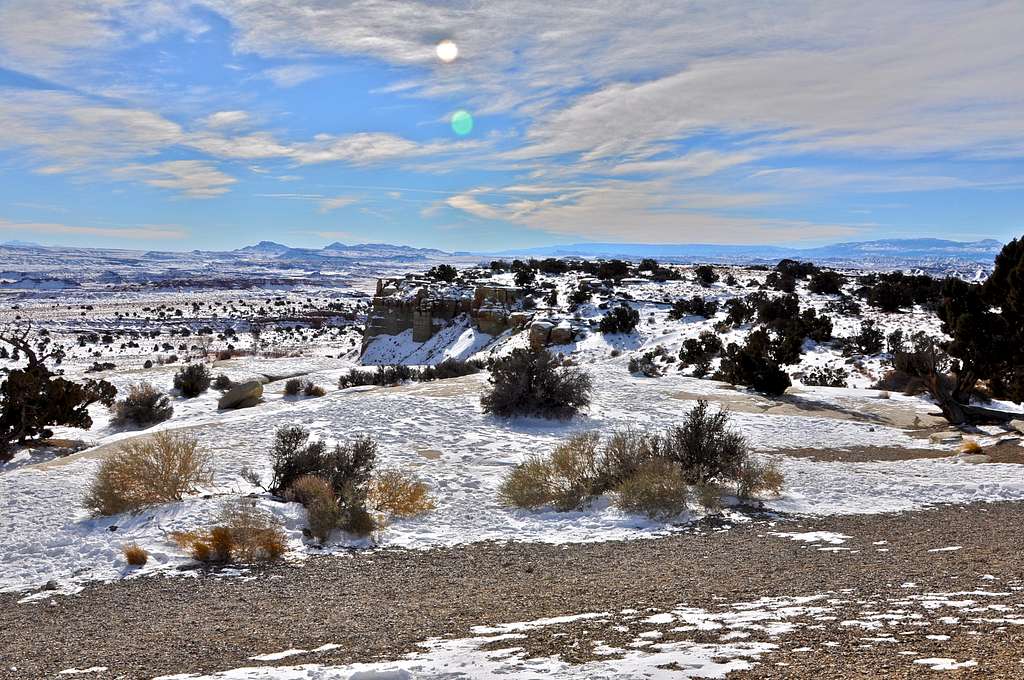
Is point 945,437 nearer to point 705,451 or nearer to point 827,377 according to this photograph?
point 705,451

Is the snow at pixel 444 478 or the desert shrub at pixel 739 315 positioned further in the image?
the desert shrub at pixel 739 315

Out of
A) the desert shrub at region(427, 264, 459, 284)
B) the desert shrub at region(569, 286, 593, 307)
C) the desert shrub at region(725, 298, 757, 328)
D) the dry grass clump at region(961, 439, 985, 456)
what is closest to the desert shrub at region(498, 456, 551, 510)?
the dry grass clump at region(961, 439, 985, 456)

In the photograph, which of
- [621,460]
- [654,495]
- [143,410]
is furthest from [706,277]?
[654,495]

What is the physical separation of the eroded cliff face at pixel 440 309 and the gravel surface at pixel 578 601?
24.4 metres

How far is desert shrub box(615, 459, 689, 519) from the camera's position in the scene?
9.73 m

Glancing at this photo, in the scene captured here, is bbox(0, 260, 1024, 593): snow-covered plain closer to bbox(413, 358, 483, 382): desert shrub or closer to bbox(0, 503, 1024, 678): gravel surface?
bbox(0, 503, 1024, 678): gravel surface

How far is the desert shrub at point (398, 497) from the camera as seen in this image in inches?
390

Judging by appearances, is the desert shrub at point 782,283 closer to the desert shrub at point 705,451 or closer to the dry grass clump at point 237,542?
the desert shrub at point 705,451

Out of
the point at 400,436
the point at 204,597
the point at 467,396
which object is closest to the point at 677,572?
the point at 204,597

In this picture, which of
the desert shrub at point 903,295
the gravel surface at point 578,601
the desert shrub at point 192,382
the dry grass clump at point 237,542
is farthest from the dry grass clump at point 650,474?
the desert shrub at point 903,295

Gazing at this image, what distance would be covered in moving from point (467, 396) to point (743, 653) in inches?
528

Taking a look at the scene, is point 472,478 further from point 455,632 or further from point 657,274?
point 657,274

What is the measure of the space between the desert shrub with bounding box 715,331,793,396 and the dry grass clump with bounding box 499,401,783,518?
784 cm

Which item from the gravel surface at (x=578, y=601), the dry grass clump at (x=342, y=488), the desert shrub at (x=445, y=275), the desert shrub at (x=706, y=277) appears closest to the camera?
the gravel surface at (x=578, y=601)
